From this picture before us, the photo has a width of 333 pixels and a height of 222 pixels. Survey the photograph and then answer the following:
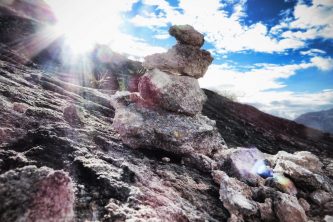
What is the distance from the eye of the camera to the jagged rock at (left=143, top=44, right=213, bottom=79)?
754cm

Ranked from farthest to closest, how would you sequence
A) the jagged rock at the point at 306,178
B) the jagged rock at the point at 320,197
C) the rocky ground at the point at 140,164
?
the jagged rock at the point at 306,178 < the jagged rock at the point at 320,197 < the rocky ground at the point at 140,164

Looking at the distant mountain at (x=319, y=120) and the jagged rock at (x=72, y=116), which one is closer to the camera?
the jagged rock at (x=72, y=116)

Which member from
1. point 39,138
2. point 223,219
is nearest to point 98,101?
point 39,138

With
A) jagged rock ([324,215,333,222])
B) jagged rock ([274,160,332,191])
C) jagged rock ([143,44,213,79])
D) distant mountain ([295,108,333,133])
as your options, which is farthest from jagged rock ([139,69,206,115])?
distant mountain ([295,108,333,133])

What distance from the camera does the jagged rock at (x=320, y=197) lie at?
5691 mm

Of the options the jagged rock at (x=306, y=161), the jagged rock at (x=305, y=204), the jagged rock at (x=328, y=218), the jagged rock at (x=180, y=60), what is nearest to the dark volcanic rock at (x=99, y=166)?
the jagged rock at (x=305, y=204)

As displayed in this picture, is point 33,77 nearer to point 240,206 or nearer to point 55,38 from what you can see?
point 240,206

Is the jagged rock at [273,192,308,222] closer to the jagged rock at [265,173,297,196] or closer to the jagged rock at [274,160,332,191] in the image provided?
the jagged rock at [265,173,297,196]

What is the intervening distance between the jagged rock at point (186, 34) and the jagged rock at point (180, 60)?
150mm

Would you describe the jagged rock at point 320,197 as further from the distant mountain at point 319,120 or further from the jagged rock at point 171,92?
the distant mountain at point 319,120

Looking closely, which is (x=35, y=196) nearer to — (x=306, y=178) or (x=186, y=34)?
(x=306, y=178)

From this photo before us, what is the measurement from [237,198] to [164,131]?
8.33ft

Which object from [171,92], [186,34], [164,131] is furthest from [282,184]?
[186,34]

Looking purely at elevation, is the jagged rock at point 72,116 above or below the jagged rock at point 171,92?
below
